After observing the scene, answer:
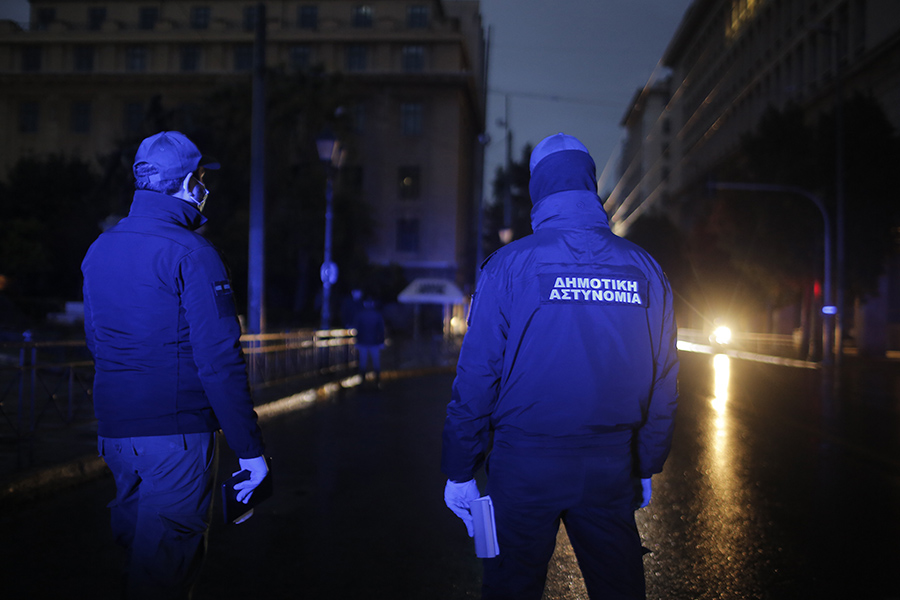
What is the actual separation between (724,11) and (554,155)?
63.4 m

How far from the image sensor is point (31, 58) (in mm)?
→ 53500

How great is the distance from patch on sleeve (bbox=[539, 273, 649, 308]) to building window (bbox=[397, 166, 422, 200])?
47356mm

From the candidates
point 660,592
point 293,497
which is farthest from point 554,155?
point 293,497

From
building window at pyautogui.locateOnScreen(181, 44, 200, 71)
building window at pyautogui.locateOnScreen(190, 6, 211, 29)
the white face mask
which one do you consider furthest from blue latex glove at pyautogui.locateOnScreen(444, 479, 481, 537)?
building window at pyautogui.locateOnScreen(190, 6, 211, 29)

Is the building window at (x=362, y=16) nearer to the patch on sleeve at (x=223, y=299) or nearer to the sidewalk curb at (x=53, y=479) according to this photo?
the sidewalk curb at (x=53, y=479)

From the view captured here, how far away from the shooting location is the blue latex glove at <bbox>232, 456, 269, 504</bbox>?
2.64 m

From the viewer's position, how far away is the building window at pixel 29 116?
5328 cm

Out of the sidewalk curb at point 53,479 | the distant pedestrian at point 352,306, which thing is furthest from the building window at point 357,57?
the sidewalk curb at point 53,479

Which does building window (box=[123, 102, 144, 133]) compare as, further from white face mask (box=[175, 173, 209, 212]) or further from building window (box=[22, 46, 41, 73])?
white face mask (box=[175, 173, 209, 212])

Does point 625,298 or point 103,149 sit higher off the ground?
point 103,149

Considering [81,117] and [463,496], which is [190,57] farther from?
[463,496]

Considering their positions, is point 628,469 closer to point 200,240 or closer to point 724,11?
point 200,240

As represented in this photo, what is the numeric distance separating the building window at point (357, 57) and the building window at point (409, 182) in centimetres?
702

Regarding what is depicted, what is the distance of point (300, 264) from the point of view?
4053cm
